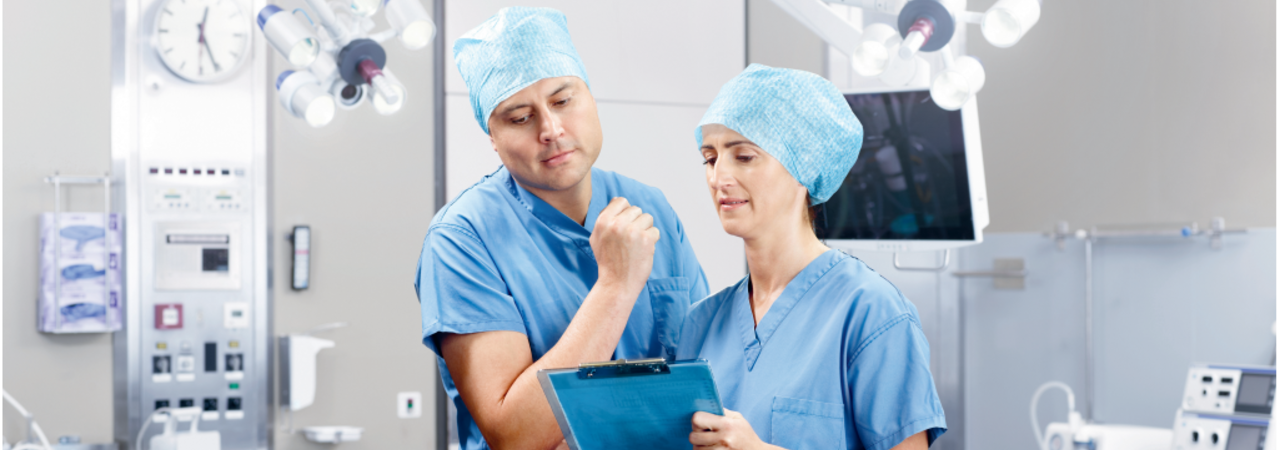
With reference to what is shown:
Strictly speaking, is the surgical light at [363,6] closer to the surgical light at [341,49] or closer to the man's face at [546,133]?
the surgical light at [341,49]

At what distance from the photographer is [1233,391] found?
8.37 feet

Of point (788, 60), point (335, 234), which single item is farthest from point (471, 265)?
point (788, 60)

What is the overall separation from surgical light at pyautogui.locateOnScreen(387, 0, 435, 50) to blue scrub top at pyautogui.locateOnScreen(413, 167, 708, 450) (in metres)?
1.02

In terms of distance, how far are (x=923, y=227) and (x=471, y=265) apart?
6.37 feet

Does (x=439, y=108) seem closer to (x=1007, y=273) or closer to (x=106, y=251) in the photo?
(x=106, y=251)

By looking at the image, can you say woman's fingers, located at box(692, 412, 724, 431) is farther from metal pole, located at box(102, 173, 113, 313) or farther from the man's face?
metal pole, located at box(102, 173, 113, 313)

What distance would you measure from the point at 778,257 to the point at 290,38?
1.58 m

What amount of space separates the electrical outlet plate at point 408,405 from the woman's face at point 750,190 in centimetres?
252

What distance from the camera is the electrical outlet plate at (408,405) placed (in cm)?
343

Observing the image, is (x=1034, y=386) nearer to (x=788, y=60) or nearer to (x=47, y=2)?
(x=788, y=60)

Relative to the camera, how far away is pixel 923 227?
278cm

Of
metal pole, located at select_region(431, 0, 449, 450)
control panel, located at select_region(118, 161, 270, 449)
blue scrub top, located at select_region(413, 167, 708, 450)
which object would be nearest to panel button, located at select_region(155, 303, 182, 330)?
control panel, located at select_region(118, 161, 270, 449)

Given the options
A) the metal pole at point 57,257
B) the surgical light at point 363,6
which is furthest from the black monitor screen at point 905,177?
the metal pole at point 57,257

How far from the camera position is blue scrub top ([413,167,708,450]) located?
113cm
